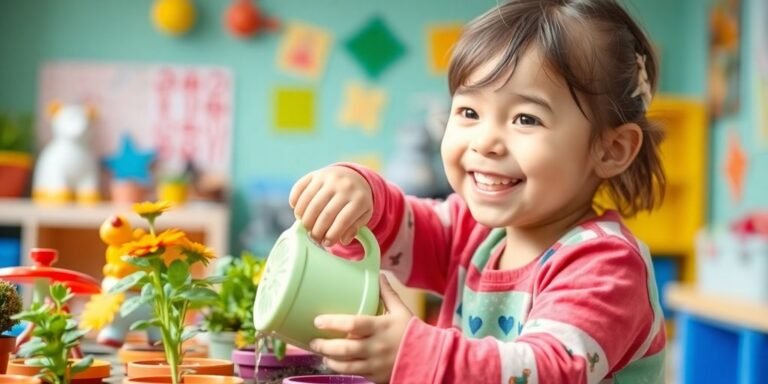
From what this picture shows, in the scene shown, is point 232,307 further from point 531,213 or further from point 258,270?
point 531,213

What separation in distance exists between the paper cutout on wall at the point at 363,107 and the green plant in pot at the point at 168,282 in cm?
294

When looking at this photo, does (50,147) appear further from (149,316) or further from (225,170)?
(149,316)

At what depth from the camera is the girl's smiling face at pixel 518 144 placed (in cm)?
83

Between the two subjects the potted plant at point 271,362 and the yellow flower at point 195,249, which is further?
the potted plant at point 271,362

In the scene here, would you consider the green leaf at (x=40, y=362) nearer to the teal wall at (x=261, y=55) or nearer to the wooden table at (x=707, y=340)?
the wooden table at (x=707, y=340)

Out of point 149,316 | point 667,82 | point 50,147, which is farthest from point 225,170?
point 149,316

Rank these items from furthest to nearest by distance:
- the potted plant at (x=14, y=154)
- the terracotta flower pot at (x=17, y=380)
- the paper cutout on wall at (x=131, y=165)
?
the paper cutout on wall at (x=131, y=165), the potted plant at (x=14, y=154), the terracotta flower pot at (x=17, y=380)

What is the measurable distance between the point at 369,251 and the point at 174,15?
9.68 feet

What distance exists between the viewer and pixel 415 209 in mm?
1023

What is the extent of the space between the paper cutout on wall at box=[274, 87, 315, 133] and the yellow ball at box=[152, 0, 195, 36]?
0.37m

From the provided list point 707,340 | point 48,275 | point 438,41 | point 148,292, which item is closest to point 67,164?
point 438,41

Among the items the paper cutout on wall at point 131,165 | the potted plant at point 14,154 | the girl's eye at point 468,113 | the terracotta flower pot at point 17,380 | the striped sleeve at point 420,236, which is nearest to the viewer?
the terracotta flower pot at point 17,380

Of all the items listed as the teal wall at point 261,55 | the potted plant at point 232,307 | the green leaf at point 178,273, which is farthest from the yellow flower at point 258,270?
the teal wall at point 261,55

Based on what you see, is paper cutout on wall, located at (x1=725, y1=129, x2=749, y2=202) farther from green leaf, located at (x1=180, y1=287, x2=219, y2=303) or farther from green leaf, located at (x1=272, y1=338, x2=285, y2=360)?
green leaf, located at (x1=180, y1=287, x2=219, y2=303)
